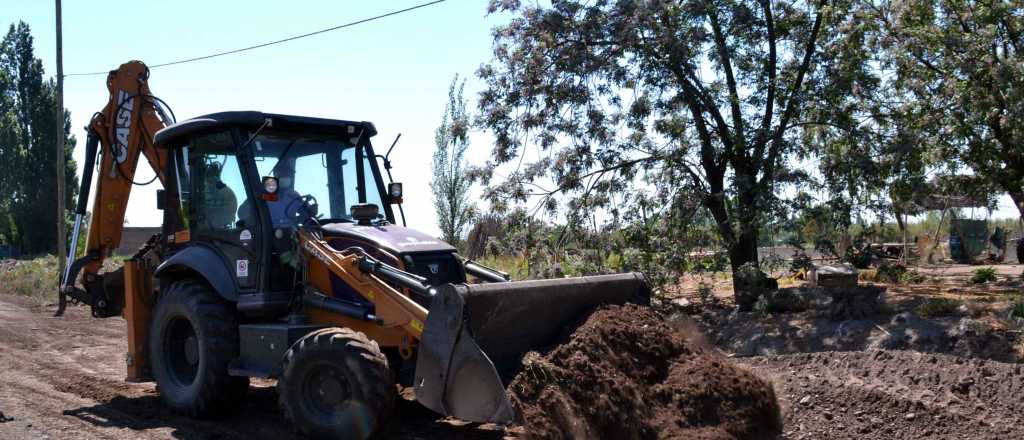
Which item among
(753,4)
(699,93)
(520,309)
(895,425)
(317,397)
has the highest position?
(753,4)

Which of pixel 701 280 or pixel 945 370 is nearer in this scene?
pixel 945 370

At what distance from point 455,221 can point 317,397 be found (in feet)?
45.9

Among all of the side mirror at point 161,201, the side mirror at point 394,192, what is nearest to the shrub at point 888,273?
the side mirror at point 394,192

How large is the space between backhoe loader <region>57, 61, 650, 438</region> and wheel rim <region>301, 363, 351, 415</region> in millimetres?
11

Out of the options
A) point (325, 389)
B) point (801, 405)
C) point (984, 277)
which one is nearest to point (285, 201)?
point (325, 389)

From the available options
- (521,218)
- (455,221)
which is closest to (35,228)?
(455,221)

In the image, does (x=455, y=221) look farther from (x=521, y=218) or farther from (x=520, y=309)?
(x=520, y=309)

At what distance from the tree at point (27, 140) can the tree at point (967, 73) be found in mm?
43072

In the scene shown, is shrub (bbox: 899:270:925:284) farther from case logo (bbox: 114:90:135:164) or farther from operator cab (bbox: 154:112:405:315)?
case logo (bbox: 114:90:135:164)

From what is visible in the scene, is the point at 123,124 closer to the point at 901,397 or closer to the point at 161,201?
the point at 161,201

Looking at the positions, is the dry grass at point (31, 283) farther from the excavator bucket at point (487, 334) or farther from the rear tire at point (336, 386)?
the excavator bucket at point (487, 334)

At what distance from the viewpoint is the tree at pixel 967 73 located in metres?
11.6

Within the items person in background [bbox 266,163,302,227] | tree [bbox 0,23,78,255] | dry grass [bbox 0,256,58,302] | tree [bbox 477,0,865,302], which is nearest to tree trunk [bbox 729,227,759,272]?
tree [bbox 477,0,865,302]

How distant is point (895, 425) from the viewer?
24.1 feet
